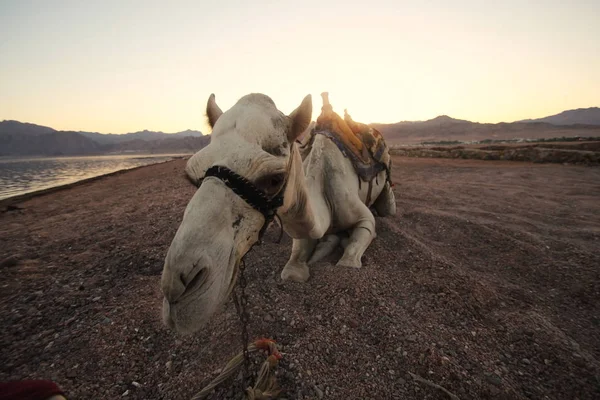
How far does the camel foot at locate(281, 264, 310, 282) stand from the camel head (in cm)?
132

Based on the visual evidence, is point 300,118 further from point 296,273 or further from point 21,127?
point 21,127

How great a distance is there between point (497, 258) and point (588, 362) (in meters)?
1.76

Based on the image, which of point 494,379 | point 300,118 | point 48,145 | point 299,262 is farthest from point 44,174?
point 48,145

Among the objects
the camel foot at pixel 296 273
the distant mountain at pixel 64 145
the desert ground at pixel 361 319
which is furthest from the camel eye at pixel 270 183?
the distant mountain at pixel 64 145

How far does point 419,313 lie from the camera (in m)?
2.38

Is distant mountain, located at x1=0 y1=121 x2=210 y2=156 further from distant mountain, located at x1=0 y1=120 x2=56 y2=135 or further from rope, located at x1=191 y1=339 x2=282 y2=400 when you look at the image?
rope, located at x1=191 y1=339 x2=282 y2=400

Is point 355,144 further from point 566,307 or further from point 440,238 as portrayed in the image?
point 566,307

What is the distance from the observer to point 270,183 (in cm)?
160

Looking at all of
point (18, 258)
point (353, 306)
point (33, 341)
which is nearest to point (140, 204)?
point (18, 258)

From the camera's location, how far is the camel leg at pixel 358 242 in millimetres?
3004

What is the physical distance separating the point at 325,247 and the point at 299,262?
0.45m

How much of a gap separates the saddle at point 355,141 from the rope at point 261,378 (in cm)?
258

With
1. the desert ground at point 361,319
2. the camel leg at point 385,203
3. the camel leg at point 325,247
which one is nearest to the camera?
the desert ground at point 361,319

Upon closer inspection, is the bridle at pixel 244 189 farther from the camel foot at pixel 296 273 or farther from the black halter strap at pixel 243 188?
the camel foot at pixel 296 273
